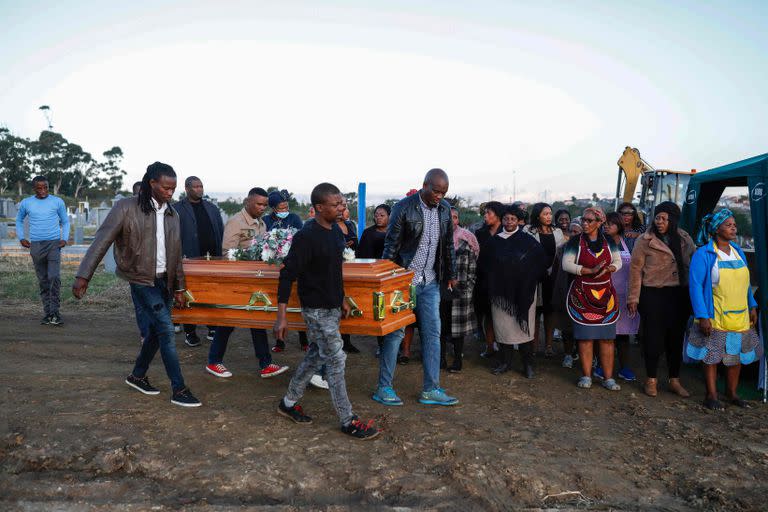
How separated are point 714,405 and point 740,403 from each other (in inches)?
11.8

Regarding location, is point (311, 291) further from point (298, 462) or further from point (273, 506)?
point (273, 506)

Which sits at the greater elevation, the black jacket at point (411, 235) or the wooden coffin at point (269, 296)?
the black jacket at point (411, 235)

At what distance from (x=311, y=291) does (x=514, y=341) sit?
8.69 ft

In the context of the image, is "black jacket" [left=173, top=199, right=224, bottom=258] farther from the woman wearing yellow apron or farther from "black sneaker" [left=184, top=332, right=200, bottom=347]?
the woman wearing yellow apron

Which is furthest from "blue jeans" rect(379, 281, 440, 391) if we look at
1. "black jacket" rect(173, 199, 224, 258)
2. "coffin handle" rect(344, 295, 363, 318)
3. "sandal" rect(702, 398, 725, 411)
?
"black jacket" rect(173, 199, 224, 258)

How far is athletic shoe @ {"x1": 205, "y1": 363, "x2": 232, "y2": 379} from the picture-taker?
545cm

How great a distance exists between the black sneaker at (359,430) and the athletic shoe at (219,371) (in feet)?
5.88

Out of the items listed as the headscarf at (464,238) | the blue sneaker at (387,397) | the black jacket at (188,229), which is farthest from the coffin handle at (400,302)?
the black jacket at (188,229)

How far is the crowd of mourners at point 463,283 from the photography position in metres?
4.09

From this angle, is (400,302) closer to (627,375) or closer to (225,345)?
(225,345)

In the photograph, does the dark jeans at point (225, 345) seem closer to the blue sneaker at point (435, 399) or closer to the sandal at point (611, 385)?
the blue sneaker at point (435, 399)

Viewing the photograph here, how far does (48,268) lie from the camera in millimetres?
7480

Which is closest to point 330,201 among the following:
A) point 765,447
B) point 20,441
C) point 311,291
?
point 311,291

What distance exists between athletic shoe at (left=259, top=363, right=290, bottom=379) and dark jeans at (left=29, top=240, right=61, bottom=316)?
3.51m
